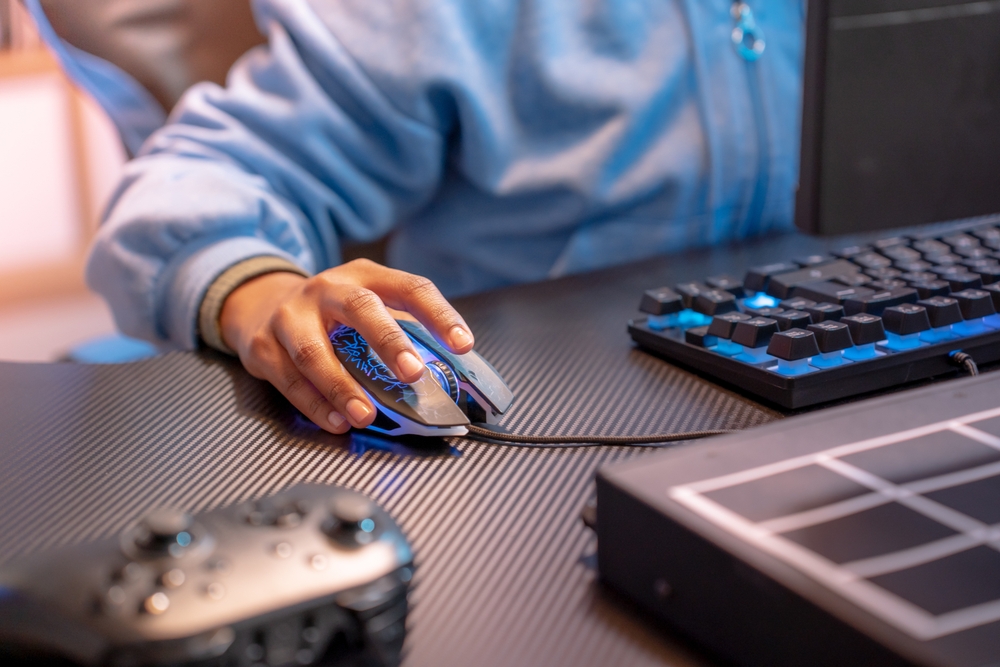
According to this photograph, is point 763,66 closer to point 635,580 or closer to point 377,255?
point 377,255

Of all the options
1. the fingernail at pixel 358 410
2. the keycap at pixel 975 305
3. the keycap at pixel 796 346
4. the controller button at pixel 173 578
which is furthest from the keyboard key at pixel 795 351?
the controller button at pixel 173 578

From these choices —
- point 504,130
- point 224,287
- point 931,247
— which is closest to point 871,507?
point 931,247

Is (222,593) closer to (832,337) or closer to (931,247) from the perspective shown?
(832,337)

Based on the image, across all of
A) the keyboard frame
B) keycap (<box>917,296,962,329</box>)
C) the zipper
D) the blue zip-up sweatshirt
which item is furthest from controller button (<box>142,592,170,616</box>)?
the zipper

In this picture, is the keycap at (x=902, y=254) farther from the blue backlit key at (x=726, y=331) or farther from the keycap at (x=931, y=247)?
the blue backlit key at (x=726, y=331)

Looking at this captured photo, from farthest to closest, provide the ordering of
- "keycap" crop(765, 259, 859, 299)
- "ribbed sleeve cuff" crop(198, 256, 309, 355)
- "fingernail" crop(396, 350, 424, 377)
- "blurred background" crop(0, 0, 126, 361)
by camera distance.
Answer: "blurred background" crop(0, 0, 126, 361) → "ribbed sleeve cuff" crop(198, 256, 309, 355) → "keycap" crop(765, 259, 859, 299) → "fingernail" crop(396, 350, 424, 377)

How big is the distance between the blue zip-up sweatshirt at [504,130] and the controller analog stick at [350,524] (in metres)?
0.53

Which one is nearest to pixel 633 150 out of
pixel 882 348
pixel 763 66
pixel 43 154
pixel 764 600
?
pixel 763 66

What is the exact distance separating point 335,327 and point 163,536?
249 mm

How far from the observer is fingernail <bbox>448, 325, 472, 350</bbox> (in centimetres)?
48

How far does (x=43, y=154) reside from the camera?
6.63 ft

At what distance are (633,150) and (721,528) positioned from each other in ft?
2.20

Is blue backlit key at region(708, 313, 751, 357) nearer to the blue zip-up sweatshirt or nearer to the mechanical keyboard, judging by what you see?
the mechanical keyboard

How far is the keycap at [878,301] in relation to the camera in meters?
0.51
